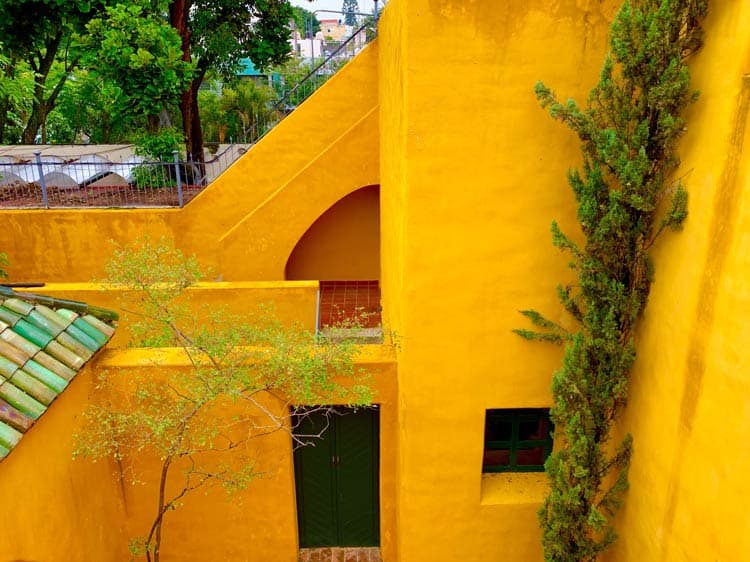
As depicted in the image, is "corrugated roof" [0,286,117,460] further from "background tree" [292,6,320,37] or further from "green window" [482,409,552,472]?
"background tree" [292,6,320,37]

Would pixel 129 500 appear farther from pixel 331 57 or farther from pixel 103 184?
pixel 331 57

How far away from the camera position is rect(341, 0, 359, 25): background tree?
31.7 ft

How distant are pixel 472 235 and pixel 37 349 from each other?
424 centimetres

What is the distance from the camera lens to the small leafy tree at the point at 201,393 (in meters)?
5.95

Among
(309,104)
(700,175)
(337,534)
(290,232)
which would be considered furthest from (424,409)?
(309,104)

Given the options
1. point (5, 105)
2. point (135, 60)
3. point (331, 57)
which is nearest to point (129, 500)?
point (135, 60)

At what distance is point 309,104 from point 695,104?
6615mm

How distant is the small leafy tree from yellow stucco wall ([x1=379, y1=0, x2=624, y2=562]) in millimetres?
1052

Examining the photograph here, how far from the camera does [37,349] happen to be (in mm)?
5215

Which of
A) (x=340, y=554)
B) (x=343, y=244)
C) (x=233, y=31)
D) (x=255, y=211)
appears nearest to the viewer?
(x=340, y=554)

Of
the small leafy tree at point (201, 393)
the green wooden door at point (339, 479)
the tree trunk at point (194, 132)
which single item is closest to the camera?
the small leafy tree at point (201, 393)

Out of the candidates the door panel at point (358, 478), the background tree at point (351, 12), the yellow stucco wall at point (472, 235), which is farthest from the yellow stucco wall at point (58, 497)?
the background tree at point (351, 12)

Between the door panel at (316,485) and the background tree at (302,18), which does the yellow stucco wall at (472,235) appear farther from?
the background tree at (302,18)

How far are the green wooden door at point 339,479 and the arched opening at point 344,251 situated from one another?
4.29m
